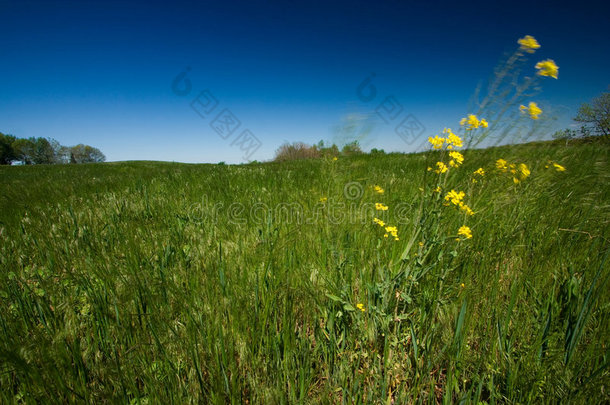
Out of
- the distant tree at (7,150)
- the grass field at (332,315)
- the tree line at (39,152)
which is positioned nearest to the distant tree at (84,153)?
the tree line at (39,152)

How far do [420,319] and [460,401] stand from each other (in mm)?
394

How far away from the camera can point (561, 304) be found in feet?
4.42

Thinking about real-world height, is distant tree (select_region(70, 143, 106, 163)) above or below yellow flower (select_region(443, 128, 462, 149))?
above

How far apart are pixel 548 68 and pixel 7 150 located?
122m

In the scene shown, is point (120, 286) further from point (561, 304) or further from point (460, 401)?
point (561, 304)

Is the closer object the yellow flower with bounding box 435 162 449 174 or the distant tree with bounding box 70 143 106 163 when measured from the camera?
the yellow flower with bounding box 435 162 449 174

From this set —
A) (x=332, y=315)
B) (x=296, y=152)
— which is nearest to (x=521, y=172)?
(x=332, y=315)

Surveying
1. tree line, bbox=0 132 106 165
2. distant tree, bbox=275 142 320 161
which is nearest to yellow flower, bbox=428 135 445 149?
distant tree, bbox=275 142 320 161

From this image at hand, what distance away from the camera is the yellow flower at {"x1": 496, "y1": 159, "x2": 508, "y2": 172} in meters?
1.81

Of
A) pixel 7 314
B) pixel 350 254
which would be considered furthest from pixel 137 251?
pixel 350 254

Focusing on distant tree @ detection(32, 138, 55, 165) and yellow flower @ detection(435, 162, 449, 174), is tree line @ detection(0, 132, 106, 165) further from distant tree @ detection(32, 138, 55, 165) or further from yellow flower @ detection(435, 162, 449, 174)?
yellow flower @ detection(435, 162, 449, 174)

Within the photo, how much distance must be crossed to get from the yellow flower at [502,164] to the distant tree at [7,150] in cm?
11589

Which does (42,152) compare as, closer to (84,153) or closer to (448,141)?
(84,153)

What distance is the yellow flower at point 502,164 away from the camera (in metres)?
1.81
